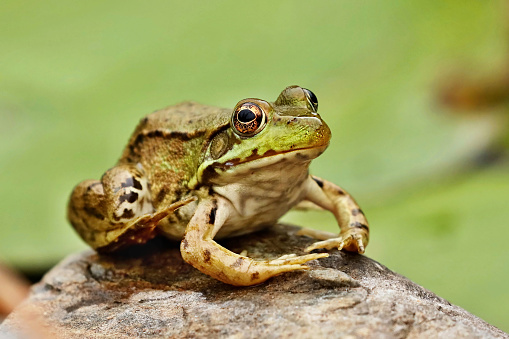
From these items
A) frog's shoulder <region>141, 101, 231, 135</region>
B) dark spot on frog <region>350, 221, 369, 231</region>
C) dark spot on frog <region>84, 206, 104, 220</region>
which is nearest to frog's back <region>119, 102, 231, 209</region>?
frog's shoulder <region>141, 101, 231, 135</region>

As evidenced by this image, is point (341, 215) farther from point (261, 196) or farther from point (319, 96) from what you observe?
point (319, 96)

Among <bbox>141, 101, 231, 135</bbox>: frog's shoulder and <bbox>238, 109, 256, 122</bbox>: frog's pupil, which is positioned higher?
<bbox>141, 101, 231, 135</bbox>: frog's shoulder

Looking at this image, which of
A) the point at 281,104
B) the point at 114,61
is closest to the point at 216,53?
the point at 114,61

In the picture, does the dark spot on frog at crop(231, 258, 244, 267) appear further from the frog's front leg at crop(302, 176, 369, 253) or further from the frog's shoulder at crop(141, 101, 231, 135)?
the frog's shoulder at crop(141, 101, 231, 135)

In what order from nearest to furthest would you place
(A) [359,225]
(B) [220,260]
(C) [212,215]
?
(B) [220,260] → (C) [212,215] → (A) [359,225]

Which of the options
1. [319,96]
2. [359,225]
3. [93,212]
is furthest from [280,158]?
[319,96]

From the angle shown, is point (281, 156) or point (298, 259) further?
point (281, 156)

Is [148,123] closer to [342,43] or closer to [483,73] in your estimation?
[342,43]
